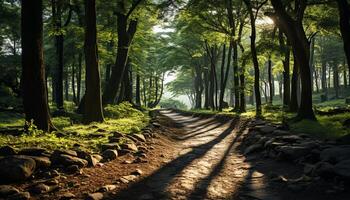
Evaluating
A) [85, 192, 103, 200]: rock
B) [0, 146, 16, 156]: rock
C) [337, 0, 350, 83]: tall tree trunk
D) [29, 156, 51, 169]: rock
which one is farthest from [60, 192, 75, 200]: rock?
[337, 0, 350, 83]: tall tree trunk

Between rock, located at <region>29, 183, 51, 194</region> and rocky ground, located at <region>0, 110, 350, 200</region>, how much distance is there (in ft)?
0.05

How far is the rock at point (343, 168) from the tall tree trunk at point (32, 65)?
7.56 m

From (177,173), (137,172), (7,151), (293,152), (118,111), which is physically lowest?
(177,173)

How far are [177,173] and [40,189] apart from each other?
3.05m

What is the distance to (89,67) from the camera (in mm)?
14766

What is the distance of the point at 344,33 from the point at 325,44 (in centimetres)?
4825

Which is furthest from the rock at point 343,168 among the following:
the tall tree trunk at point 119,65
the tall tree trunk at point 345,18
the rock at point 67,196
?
the tall tree trunk at point 119,65

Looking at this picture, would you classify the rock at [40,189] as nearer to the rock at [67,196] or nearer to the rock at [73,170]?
the rock at [67,196]

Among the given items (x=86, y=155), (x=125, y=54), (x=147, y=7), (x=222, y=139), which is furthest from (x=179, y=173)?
(x=147, y=7)

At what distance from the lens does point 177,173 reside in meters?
7.61

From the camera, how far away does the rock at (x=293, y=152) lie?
26.3ft

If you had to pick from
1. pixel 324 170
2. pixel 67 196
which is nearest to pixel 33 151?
pixel 67 196

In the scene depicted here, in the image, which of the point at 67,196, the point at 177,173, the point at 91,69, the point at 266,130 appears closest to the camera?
the point at 67,196

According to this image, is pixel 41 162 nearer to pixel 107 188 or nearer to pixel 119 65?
pixel 107 188
